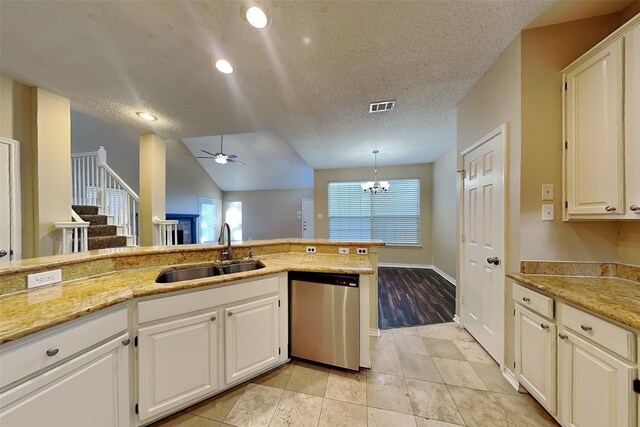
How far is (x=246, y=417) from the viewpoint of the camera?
4.81ft

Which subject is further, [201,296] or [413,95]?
[413,95]

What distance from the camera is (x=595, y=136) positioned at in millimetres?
1432

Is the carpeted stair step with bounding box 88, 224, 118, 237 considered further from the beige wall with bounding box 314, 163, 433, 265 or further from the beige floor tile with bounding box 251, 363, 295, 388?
the beige wall with bounding box 314, 163, 433, 265

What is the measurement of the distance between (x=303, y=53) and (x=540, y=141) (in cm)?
195

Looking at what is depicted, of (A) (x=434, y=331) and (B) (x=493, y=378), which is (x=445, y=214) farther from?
(B) (x=493, y=378)

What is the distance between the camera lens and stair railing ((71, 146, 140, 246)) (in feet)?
12.2

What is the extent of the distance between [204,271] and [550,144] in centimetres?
291

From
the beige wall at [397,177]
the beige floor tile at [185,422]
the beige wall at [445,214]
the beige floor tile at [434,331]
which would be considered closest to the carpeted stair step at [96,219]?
the beige floor tile at [185,422]

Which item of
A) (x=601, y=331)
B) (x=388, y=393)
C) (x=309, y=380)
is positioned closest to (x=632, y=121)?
(x=601, y=331)

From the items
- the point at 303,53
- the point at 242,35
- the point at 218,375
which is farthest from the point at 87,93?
the point at 218,375

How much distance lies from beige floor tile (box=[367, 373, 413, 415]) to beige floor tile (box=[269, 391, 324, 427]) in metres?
0.38

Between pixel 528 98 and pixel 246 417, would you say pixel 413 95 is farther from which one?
pixel 246 417

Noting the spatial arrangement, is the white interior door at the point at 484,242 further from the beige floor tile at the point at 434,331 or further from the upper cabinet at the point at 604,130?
the upper cabinet at the point at 604,130

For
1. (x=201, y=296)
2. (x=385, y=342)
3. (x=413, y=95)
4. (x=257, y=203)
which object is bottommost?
(x=385, y=342)
